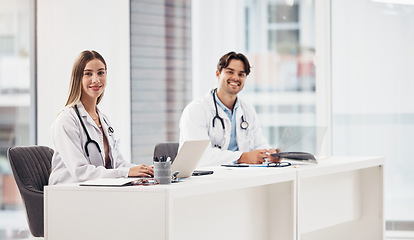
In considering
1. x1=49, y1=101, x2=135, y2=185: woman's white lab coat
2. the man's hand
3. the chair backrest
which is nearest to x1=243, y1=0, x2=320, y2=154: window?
the chair backrest

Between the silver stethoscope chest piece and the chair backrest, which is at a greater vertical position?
the silver stethoscope chest piece

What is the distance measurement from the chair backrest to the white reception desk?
2.49 feet

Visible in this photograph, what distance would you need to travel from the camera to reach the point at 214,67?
17.0 ft

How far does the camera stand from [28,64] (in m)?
4.70

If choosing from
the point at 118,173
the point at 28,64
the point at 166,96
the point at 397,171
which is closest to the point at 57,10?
the point at 28,64

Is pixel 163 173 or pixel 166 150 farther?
pixel 166 150

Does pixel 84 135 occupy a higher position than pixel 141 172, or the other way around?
pixel 84 135

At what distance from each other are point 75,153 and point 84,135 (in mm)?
156

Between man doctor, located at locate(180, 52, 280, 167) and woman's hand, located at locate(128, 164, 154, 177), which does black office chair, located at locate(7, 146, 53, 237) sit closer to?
woman's hand, located at locate(128, 164, 154, 177)

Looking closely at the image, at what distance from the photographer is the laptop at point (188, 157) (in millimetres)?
2303

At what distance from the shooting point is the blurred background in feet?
15.3

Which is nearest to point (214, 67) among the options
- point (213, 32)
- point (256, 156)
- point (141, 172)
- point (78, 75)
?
point (213, 32)

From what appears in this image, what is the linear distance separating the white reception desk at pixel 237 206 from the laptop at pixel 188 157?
0.07 metres

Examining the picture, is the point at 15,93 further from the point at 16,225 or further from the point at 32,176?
the point at 32,176
